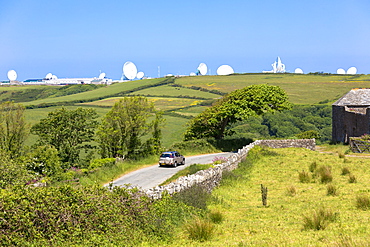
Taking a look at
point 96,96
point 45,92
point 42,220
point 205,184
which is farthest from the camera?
point 45,92

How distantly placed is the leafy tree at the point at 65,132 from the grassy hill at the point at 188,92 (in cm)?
4140

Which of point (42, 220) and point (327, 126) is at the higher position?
point (42, 220)

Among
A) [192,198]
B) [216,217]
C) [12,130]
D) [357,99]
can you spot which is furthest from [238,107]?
[216,217]

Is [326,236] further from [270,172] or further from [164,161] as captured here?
[164,161]

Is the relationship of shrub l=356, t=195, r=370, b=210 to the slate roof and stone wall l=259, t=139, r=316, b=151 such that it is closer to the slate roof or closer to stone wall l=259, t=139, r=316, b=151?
stone wall l=259, t=139, r=316, b=151

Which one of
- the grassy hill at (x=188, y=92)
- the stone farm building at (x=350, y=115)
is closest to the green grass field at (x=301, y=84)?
the grassy hill at (x=188, y=92)

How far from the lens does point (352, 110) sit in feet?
172

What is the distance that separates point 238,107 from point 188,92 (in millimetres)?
85943

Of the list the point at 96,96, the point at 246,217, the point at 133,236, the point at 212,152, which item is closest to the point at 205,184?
Answer: the point at 246,217

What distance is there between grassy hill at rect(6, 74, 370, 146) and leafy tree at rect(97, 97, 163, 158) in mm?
41398

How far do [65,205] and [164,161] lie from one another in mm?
23697

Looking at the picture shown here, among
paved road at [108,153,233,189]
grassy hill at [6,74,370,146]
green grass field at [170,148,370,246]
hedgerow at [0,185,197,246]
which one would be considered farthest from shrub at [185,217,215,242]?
grassy hill at [6,74,370,146]

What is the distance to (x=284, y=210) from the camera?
52.7 ft

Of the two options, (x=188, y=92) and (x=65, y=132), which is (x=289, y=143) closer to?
(x=65, y=132)
